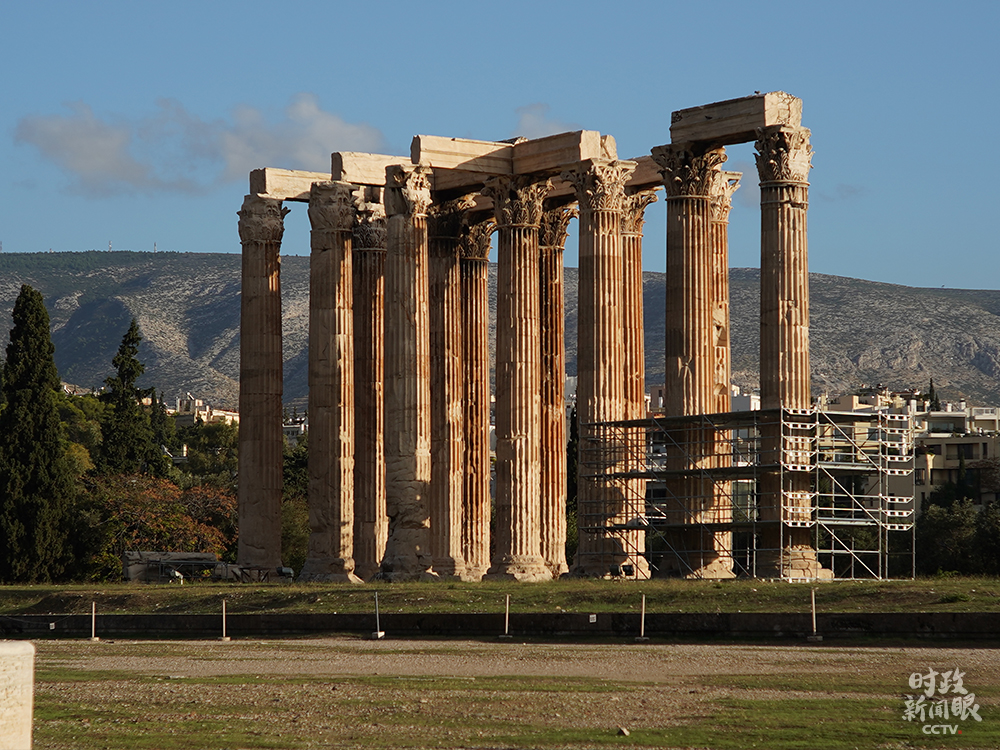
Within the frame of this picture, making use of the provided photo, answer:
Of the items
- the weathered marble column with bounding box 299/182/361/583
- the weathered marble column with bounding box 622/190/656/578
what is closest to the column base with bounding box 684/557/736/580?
the weathered marble column with bounding box 622/190/656/578

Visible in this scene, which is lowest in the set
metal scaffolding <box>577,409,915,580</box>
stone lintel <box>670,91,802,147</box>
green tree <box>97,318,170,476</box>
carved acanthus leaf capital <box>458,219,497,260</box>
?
metal scaffolding <box>577,409,915,580</box>

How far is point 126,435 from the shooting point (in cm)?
10731

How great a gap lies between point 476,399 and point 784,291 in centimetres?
1582

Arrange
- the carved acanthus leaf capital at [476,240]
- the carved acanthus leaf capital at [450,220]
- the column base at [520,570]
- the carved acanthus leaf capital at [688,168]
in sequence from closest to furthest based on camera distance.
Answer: the carved acanthus leaf capital at [688,168], the column base at [520,570], the carved acanthus leaf capital at [450,220], the carved acanthus leaf capital at [476,240]

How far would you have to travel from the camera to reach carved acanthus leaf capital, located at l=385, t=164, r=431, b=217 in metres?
60.6

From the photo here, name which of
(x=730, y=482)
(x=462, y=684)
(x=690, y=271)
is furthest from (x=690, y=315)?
(x=462, y=684)

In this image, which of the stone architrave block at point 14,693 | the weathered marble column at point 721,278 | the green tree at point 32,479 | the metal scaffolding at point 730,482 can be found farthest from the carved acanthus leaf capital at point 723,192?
the stone architrave block at point 14,693

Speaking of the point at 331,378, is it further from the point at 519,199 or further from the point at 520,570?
the point at 520,570

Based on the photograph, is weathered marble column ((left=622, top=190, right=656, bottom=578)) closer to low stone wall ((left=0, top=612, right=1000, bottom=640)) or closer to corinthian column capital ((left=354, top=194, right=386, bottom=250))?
corinthian column capital ((left=354, top=194, right=386, bottom=250))

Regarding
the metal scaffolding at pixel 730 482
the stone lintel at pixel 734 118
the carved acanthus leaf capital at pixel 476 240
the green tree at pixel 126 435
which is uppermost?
the stone lintel at pixel 734 118

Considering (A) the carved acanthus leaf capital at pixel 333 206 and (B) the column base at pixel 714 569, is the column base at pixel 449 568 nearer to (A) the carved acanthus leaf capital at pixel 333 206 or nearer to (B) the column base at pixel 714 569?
(B) the column base at pixel 714 569

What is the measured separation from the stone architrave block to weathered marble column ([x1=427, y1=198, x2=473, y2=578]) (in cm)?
4630

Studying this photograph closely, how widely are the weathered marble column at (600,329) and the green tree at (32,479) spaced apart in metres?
29.7

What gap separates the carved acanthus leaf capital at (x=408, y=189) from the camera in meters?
60.6
